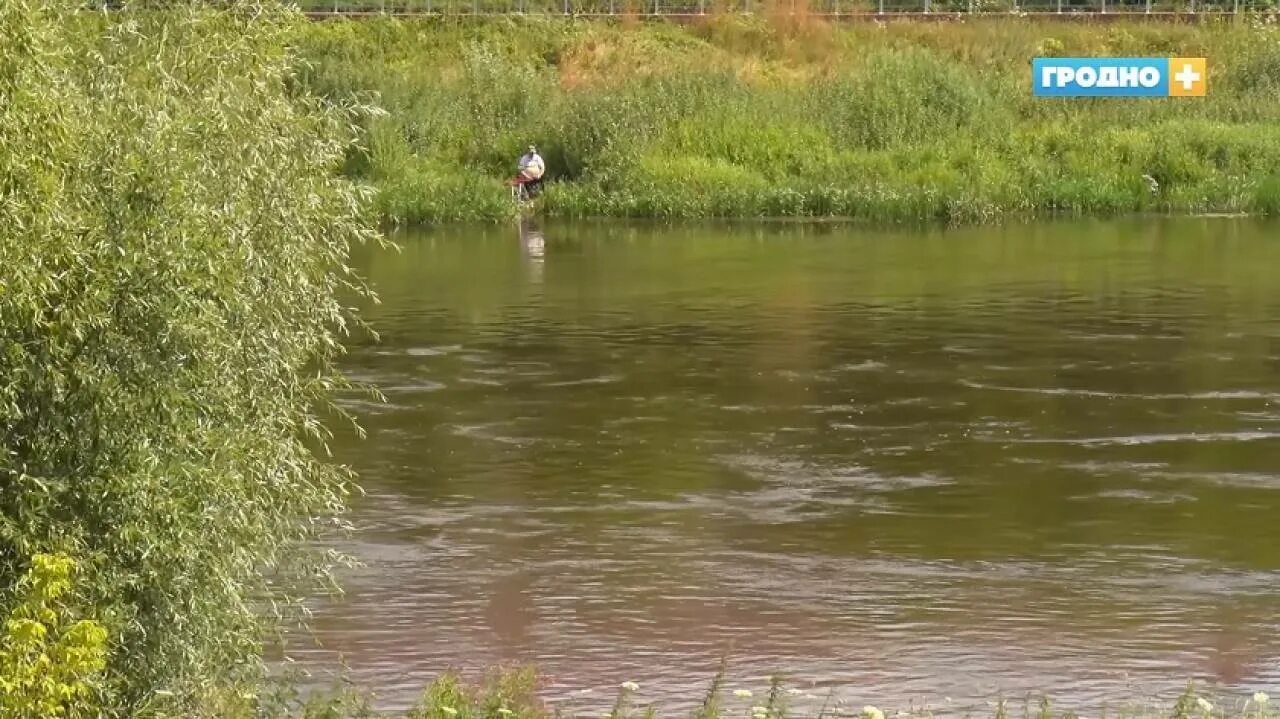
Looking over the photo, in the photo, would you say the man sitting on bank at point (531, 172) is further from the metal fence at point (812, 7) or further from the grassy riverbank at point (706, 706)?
the grassy riverbank at point (706, 706)

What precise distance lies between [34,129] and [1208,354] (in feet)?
58.7

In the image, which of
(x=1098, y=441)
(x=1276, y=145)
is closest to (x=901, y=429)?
(x=1098, y=441)

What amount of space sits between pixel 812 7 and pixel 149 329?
180 ft

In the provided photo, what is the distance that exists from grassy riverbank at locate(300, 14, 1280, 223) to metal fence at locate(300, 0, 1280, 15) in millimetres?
3338

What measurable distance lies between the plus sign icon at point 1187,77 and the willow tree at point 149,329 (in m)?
44.4

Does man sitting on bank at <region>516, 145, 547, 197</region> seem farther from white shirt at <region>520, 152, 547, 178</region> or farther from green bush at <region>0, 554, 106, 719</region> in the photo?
green bush at <region>0, 554, 106, 719</region>

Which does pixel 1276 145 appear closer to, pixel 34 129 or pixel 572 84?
pixel 572 84

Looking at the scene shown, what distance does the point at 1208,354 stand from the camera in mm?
24797

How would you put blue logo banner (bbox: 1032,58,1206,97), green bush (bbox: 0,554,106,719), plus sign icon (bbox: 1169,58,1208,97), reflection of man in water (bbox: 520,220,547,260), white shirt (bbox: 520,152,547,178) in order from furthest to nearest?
plus sign icon (bbox: 1169,58,1208,97) < blue logo banner (bbox: 1032,58,1206,97) < white shirt (bbox: 520,152,547,178) < reflection of man in water (bbox: 520,220,547,260) < green bush (bbox: 0,554,106,719)

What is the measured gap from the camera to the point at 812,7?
63312mm

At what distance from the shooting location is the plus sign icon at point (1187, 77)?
52656 millimetres

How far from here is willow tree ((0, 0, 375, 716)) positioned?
9.79 meters

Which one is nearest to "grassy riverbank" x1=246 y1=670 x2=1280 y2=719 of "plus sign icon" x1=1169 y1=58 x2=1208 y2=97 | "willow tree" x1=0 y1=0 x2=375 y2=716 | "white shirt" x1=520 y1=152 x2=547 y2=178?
"willow tree" x1=0 y1=0 x2=375 y2=716

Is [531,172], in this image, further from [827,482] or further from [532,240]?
[827,482]
